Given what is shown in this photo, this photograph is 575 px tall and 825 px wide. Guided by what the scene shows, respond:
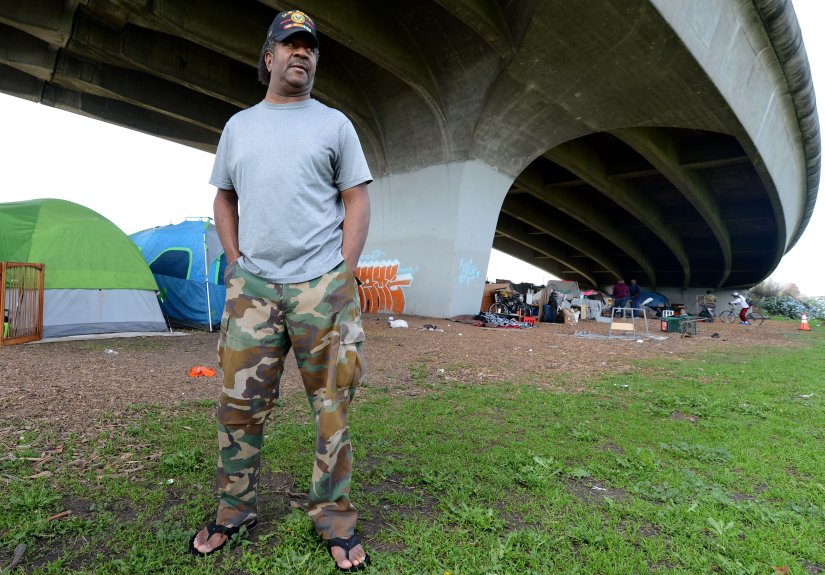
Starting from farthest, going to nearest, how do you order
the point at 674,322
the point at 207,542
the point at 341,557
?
the point at 674,322
the point at 207,542
the point at 341,557

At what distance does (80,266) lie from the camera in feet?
31.3

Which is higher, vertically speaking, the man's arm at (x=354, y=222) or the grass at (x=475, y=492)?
the man's arm at (x=354, y=222)

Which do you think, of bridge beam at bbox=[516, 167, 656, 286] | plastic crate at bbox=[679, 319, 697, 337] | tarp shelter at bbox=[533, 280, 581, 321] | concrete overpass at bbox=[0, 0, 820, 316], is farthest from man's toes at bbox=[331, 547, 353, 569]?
bridge beam at bbox=[516, 167, 656, 286]

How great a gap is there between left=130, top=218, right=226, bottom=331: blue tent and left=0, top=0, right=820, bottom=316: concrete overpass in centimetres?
554

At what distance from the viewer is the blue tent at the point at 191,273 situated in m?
11.5

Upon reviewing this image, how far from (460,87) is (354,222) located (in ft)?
49.0

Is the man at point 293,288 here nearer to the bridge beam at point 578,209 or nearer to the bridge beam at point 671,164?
the bridge beam at point 671,164

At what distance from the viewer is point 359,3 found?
44.0ft

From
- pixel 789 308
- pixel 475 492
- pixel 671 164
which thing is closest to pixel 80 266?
pixel 475 492

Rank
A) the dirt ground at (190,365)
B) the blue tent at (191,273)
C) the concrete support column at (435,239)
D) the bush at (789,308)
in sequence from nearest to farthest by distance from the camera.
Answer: the dirt ground at (190,365)
the blue tent at (191,273)
the concrete support column at (435,239)
the bush at (789,308)

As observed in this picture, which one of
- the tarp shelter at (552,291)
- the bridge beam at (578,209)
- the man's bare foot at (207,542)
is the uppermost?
the bridge beam at (578,209)

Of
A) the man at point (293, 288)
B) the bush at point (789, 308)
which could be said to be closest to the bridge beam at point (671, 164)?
the man at point (293, 288)

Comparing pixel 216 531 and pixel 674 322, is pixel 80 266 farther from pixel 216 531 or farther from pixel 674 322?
pixel 674 322

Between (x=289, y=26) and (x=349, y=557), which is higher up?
(x=289, y=26)
